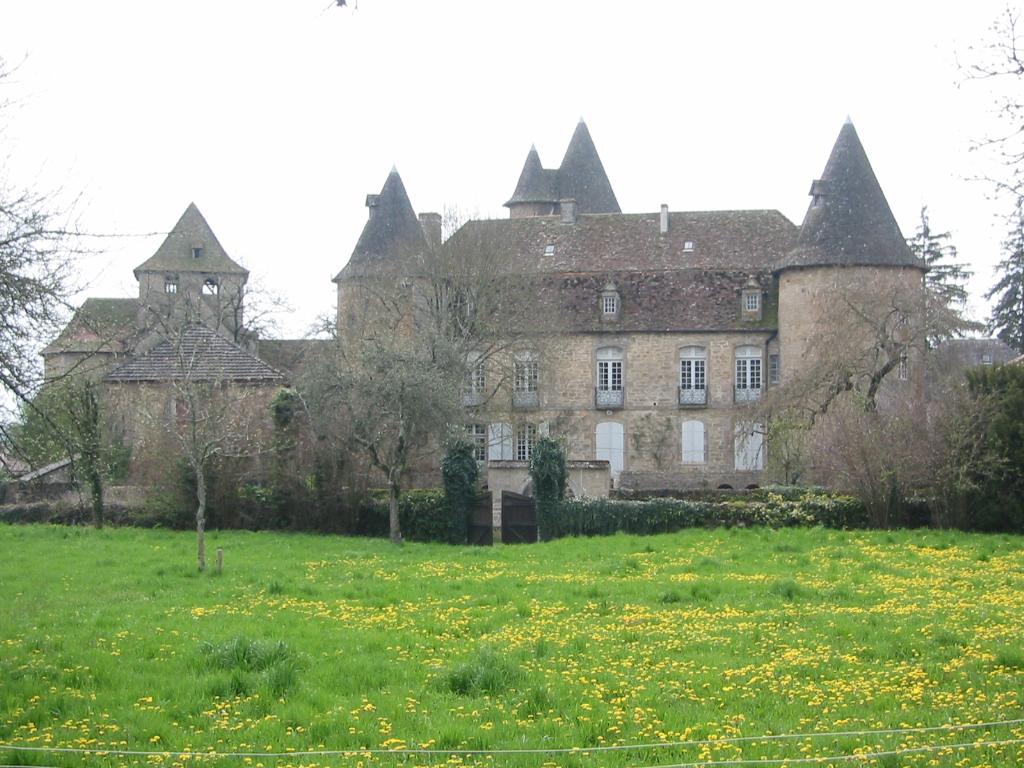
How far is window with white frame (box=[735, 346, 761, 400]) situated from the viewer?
48.2 m

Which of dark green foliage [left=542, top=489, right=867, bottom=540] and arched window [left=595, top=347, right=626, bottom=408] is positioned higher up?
arched window [left=595, top=347, right=626, bottom=408]

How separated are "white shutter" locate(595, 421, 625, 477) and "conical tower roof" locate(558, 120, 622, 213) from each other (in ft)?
46.4

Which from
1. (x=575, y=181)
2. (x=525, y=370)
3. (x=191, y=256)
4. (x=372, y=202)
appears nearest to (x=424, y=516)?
(x=525, y=370)

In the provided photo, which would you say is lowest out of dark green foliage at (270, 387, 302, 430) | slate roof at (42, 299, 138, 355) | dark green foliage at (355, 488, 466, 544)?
dark green foliage at (355, 488, 466, 544)

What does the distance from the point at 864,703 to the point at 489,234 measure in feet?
117

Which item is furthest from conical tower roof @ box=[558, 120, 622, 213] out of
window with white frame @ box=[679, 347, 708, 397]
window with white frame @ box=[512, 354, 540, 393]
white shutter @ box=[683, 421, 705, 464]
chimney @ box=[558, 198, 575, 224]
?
window with white frame @ box=[512, 354, 540, 393]

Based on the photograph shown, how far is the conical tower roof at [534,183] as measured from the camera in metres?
61.2

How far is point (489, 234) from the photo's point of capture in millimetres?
44812

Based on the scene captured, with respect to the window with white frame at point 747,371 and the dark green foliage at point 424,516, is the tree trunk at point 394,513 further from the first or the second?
A: the window with white frame at point 747,371

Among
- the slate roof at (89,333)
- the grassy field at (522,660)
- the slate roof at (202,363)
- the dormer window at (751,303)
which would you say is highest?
the dormer window at (751,303)

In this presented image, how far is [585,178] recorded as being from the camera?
200 feet

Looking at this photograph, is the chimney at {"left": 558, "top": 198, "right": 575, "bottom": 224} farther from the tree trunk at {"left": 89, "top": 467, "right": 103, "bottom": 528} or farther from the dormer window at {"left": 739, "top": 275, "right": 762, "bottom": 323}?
the tree trunk at {"left": 89, "top": 467, "right": 103, "bottom": 528}

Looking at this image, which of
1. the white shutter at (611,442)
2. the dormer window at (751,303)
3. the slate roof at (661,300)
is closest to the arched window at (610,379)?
the white shutter at (611,442)

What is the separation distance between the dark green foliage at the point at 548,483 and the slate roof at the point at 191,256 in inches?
1331
